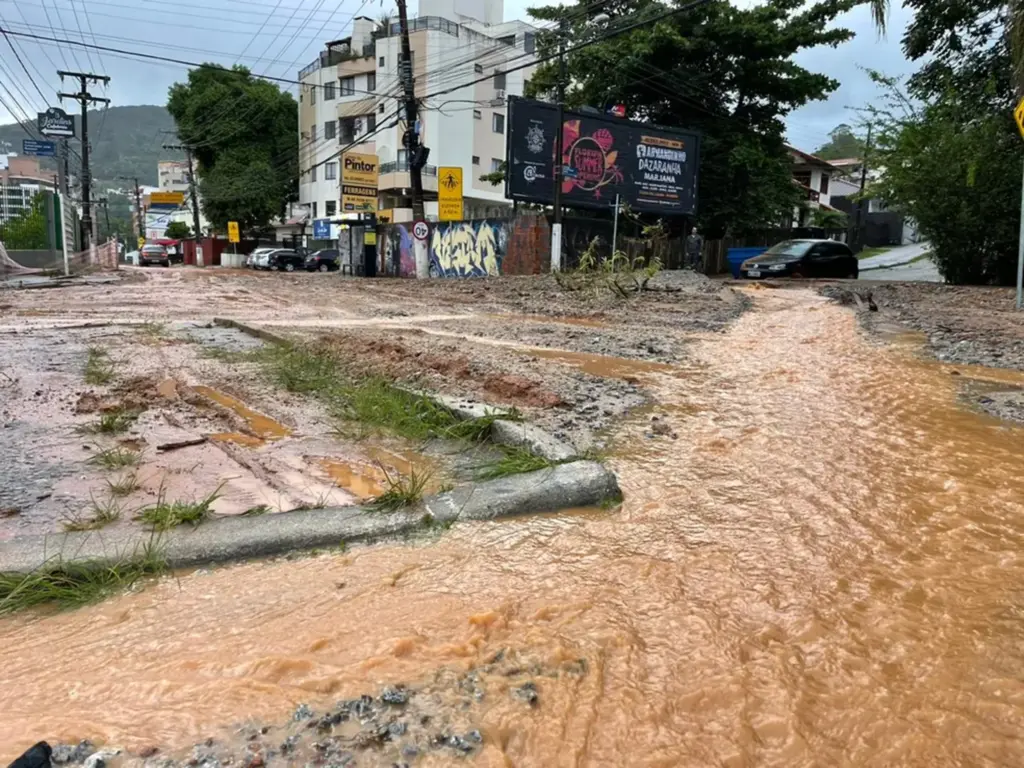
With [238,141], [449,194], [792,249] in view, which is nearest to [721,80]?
[792,249]

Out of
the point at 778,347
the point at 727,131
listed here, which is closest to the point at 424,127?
the point at 727,131

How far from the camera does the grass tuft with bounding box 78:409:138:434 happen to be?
4598 mm

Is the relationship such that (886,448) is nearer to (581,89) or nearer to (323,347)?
(323,347)

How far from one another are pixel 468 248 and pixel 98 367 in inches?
709

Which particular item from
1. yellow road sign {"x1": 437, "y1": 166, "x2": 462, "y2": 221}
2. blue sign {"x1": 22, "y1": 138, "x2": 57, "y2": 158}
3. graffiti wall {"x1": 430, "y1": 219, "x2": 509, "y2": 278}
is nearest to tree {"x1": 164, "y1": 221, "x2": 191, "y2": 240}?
blue sign {"x1": 22, "y1": 138, "x2": 57, "y2": 158}

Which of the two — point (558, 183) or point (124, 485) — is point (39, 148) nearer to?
point (558, 183)

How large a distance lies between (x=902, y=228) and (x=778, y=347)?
151ft

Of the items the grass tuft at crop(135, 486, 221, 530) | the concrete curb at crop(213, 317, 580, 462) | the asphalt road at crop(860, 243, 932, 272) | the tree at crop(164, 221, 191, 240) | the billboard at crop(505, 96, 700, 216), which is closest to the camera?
the grass tuft at crop(135, 486, 221, 530)

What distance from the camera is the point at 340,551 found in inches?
120

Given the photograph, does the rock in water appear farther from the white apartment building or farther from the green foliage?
the green foliage

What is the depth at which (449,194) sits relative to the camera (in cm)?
2366

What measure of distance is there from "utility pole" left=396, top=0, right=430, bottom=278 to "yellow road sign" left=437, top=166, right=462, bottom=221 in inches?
46.8

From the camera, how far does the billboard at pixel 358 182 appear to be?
3130 cm

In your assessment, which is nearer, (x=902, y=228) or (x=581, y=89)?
(x=581, y=89)
